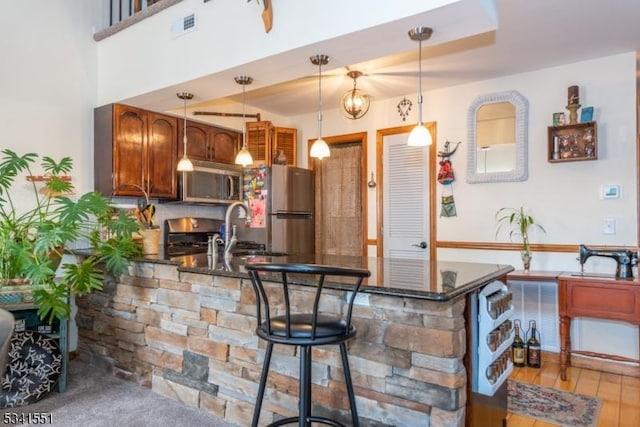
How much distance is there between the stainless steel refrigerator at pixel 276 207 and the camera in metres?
4.70

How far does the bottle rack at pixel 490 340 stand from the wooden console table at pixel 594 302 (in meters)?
1.59

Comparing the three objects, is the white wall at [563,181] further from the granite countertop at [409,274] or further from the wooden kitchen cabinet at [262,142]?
the granite countertop at [409,274]

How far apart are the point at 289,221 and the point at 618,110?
10.8ft

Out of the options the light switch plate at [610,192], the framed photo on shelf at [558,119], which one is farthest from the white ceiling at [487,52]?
the light switch plate at [610,192]

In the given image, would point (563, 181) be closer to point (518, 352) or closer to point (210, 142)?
point (518, 352)

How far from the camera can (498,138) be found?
4113 mm

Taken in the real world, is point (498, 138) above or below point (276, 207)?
above

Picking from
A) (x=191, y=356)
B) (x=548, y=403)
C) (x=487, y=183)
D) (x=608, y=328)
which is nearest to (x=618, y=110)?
(x=487, y=183)

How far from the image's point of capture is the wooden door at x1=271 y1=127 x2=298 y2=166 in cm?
528

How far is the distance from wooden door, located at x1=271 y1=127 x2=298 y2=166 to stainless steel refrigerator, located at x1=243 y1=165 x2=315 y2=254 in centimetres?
42

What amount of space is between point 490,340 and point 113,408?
2252 millimetres

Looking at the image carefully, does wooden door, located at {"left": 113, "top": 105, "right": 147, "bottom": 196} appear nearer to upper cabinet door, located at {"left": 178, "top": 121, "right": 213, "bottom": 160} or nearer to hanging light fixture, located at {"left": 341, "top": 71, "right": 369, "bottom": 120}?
upper cabinet door, located at {"left": 178, "top": 121, "right": 213, "bottom": 160}

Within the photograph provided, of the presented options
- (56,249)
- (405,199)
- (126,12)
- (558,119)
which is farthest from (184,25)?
(558,119)

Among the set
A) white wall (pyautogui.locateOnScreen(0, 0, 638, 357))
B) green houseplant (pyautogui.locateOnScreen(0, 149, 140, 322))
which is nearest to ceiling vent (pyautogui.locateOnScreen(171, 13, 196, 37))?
white wall (pyautogui.locateOnScreen(0, 0, 638, 357))
